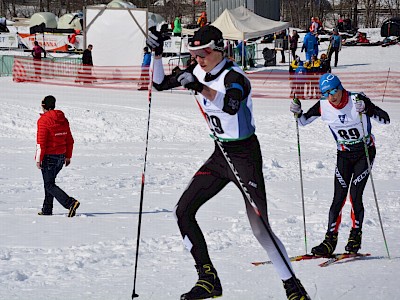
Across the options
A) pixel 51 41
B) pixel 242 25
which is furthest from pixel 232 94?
pixel 51 41

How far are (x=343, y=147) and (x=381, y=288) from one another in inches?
68.9

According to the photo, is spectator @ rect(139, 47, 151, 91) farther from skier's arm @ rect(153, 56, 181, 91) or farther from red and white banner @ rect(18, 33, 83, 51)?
skier's arm @ rect(153, 56, 181, 91)

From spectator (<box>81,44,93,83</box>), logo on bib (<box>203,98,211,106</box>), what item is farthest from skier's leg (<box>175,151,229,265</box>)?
spectator (<box>81,44,93,83</box>)

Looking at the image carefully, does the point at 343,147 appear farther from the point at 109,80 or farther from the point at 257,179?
the point at 109,80

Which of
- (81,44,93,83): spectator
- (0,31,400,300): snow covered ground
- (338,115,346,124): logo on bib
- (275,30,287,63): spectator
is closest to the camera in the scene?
(0,31,400,300): snow covered ground

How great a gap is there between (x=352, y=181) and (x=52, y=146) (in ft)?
12.7

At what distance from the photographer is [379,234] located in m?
9.04

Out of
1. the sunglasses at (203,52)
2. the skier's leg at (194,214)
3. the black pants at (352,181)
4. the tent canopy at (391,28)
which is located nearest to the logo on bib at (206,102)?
the sunglasses at (203,52)

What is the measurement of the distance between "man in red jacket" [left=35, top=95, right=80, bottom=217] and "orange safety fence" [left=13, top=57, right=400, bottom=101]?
46.3ft

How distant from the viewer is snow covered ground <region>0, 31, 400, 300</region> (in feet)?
21.5

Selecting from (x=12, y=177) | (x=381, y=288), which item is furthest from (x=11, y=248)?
(x=12, y=177)

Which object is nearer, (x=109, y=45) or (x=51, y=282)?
(x=51, y=282)

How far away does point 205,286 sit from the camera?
5582 millimetres

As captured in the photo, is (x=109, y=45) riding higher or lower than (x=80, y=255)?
higher
